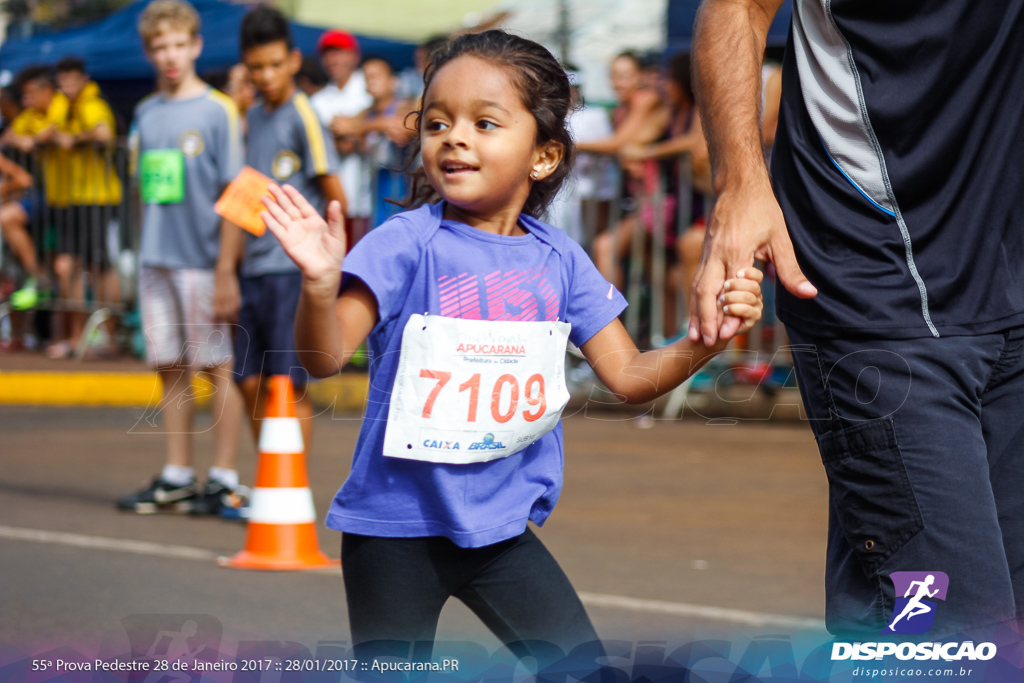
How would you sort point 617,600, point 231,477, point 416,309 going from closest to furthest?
point 416,309 < point 617,600 < point 231,477

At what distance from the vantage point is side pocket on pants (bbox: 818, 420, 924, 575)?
2236mm

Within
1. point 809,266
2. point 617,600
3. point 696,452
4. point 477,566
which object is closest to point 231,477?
point 617,600

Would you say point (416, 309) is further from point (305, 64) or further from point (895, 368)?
point (305, 64)

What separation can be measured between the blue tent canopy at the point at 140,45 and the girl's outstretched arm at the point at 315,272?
11574mm

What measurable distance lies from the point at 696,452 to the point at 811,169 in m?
5.94

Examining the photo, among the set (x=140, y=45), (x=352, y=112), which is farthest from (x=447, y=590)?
(x=140, y=45)

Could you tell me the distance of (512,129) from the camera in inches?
104

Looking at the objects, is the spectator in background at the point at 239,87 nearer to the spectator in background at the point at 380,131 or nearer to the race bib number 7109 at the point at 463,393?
the spectator in background at the point at 380,131

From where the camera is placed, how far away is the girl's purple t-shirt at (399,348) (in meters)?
2.56

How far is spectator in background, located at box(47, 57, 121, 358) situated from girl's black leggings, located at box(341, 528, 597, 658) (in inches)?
384

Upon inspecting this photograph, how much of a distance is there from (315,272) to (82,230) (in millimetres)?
10362

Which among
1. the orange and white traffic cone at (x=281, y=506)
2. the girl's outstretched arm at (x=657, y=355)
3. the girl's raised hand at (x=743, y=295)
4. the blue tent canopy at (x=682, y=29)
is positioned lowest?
the orange and white traffic cone at (x=281, y=506)

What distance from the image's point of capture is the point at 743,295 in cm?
217

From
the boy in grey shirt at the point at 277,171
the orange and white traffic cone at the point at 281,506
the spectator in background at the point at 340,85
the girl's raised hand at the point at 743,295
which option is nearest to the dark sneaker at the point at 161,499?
the boy in grey shirt at the point at 277,171
